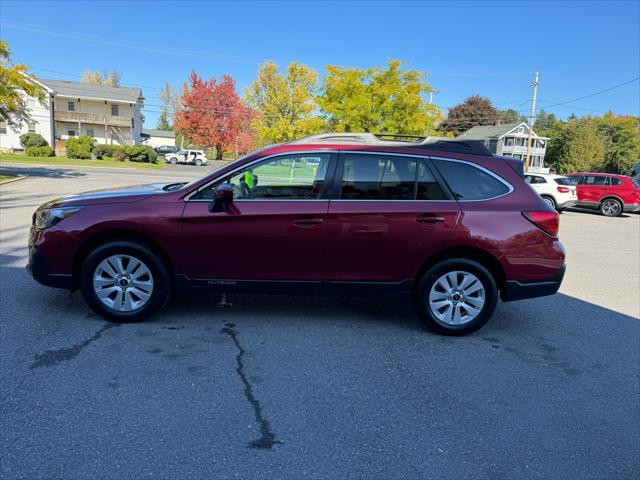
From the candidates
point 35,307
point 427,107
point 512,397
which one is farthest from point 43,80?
point 512,397

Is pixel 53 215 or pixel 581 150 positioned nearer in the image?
pixel 53 215

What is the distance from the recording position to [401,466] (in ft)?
8.79

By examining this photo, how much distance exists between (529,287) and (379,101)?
72.3 feet

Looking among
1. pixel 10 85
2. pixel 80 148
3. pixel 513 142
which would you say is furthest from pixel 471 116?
pixel 10 85

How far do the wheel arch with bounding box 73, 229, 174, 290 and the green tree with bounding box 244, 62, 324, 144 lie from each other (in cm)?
2650

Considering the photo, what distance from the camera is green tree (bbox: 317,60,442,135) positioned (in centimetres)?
2489

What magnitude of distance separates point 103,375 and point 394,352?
2347 mm

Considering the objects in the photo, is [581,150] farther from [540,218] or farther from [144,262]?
[144,262]

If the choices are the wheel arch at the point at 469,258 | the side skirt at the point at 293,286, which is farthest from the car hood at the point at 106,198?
the wheel arch at the point at 469,258

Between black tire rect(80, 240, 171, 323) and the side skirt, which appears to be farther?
the side skirt

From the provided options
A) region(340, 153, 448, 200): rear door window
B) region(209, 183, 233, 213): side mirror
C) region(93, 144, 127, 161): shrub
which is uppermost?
region(93, 144, 127, 161): shrub

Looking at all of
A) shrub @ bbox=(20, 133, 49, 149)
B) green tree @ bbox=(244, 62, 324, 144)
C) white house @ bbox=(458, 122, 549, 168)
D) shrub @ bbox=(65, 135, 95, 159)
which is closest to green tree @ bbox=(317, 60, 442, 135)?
green tree @ bbox=(244, 62, 324, 144)

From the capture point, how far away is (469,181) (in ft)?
15.1

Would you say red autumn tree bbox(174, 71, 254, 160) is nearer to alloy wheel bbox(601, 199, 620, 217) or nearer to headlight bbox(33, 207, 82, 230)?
alloy wheel bbox(601, 199, 620, 217)
